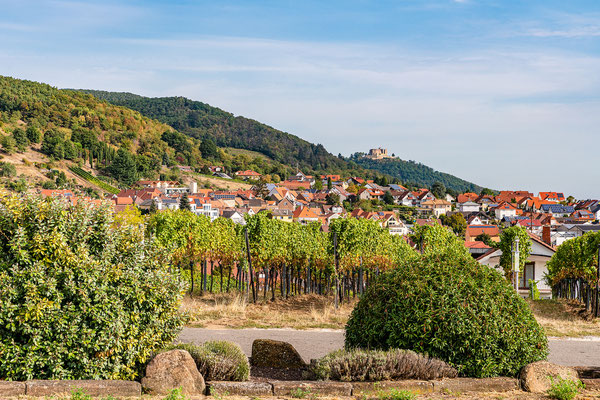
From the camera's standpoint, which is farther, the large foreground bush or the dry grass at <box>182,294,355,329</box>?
the dry grass at <box>182,294,355,329</box>

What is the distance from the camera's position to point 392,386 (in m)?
7.83

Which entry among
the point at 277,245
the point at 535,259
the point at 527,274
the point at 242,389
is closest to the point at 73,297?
the point at 242,389

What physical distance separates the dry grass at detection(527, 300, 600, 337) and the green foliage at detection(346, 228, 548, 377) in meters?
9.45

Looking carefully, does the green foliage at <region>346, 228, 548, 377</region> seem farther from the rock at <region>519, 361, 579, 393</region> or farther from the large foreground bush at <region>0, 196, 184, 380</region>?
the large foreground bush at <region>0, 196, 184, 380</region>

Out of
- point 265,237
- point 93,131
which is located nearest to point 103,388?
point 265,237

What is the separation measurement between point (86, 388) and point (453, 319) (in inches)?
189

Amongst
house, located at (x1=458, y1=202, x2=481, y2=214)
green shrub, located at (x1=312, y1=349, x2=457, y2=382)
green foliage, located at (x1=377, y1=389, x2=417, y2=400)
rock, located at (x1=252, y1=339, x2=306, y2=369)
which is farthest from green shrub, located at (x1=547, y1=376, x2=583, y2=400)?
house, located at (x1=458, y1=202, x2=481, y2=214)

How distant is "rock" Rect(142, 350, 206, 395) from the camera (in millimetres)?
7508

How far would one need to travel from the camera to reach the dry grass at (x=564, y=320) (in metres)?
17.9

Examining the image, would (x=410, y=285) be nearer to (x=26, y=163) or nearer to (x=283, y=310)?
(x=283, y=310)

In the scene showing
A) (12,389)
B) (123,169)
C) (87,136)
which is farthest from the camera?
(87,136)

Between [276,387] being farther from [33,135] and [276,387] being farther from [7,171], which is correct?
[33,135]

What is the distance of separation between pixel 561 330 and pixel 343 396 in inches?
503

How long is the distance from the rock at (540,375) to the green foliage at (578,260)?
1878 centimetres
